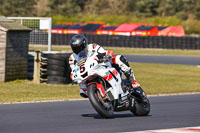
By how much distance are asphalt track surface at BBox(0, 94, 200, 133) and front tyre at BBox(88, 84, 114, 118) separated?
14 cm

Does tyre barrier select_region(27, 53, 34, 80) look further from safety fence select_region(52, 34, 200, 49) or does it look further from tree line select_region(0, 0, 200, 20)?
tree line select_region(0, 0, 200, 20)

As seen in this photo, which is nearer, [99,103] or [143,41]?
[99,103]

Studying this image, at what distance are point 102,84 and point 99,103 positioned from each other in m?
0.46

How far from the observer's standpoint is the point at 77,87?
56.3 ft

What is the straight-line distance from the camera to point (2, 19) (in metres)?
18.6

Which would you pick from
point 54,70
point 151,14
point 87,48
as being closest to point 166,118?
point 87,48

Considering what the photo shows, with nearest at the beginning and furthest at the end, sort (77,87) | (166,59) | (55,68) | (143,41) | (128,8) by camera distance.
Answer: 1. (55,68)
2. (77,87)
3. (166,59)
4. (143,41)
5. (128,8)

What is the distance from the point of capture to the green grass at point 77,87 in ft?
46.4

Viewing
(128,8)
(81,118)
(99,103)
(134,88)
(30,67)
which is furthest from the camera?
(128,8)

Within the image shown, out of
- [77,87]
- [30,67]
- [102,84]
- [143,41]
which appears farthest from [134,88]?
[143,41]

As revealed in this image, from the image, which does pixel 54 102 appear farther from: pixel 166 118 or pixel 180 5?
pixel 180 5

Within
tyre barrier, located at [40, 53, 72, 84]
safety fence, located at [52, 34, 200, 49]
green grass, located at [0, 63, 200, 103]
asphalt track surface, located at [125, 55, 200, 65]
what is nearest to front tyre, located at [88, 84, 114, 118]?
green grass, located at [0, 63, 200, 103]

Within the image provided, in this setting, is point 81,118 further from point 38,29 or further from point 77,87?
point 38,29

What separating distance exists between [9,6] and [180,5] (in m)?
26.6
